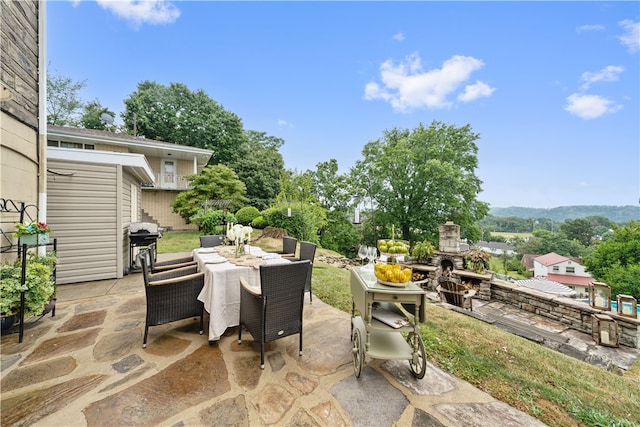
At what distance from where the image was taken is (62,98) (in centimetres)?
1591

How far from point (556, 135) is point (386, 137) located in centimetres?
937

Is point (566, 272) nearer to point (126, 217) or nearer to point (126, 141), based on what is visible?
point (126, 217)

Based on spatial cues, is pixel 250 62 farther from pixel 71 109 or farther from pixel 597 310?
pixel 71 109

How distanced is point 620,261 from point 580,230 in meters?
28.7

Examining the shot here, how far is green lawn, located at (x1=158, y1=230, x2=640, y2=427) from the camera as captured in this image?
1596 millimetres

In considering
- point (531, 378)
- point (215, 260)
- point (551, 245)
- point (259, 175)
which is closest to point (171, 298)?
point (215, 260)

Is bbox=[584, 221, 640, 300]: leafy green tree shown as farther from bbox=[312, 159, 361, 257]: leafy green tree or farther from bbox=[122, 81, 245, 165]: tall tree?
bbox=[122, 81, 245, 165]: tall tree

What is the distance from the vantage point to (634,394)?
2090 millimetres

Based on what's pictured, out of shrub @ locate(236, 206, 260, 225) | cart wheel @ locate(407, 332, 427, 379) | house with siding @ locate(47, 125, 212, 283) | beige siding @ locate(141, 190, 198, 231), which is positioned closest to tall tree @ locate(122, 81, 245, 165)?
beige siding @ locate(141, 190, 198, 231)

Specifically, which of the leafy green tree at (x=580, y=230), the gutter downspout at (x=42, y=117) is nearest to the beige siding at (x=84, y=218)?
the gutter downspout at (x=42, y=117)

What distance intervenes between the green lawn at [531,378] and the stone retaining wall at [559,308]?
156 centimetres

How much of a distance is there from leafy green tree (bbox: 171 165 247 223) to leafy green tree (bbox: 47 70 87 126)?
12550 mm

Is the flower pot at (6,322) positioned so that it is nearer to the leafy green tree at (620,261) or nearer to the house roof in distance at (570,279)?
the leafy green tree at (620,261)

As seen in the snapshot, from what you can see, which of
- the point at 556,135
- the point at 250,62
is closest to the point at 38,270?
the point at 250,62
